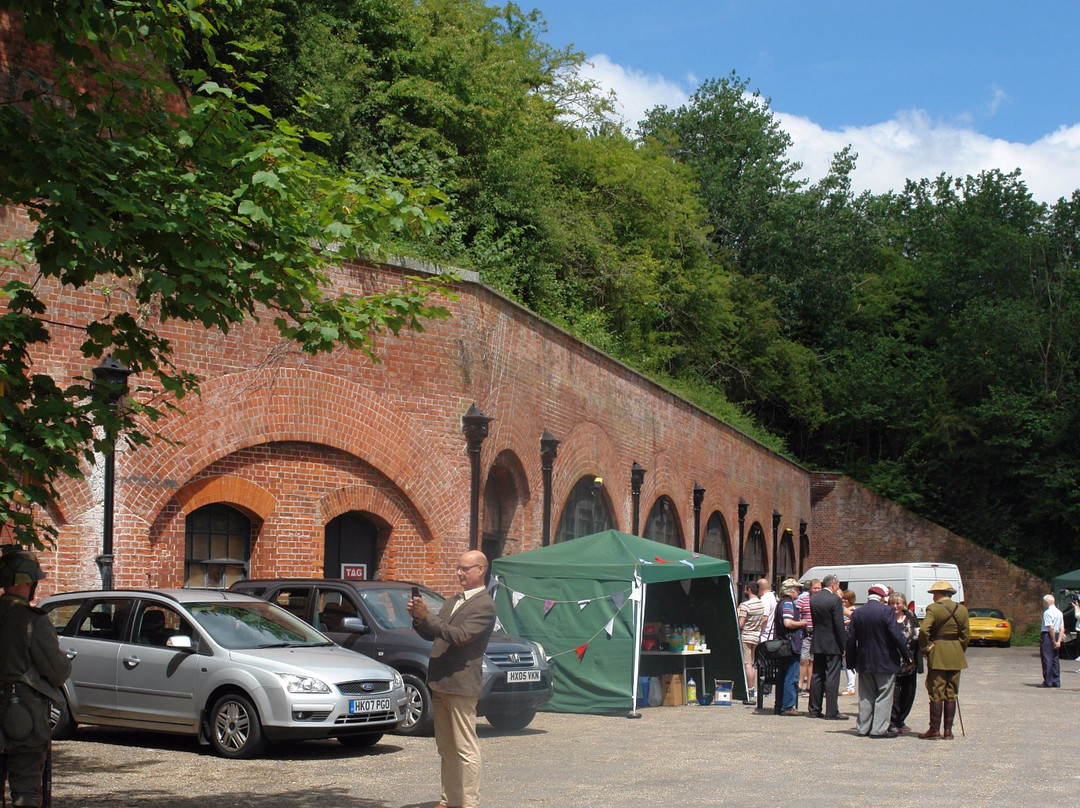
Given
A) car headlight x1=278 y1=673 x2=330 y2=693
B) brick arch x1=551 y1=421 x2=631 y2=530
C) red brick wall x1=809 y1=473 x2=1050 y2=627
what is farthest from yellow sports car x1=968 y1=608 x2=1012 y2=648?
car headlight x1=278 y1=673 x2=330 y2=693

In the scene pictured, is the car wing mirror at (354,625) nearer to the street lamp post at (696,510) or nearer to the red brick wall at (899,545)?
the street lamp post at (696,510)

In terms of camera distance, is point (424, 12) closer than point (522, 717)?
No

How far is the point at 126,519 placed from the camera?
15148mm

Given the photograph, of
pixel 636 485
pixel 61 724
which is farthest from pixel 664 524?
pixel 61 724

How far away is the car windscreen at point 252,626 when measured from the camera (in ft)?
39.3

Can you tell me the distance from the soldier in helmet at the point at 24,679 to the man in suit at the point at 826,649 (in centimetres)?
1053

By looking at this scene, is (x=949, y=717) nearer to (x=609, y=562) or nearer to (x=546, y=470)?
(x=609, y=562)

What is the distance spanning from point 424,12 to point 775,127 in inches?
1504

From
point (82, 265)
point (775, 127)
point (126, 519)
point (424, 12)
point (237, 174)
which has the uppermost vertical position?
point (775, 127)

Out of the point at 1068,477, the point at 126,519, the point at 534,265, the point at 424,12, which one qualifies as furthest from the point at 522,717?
the point at 1068,477

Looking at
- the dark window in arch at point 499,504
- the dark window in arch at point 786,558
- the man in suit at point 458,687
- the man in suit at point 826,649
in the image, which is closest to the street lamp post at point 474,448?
the dark window in arch at point 499,504

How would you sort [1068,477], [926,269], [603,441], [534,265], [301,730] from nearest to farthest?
[301,730]
[603,441]
[534,265]
[1068,477]
[926,269]

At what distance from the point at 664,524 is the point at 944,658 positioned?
16918 mm

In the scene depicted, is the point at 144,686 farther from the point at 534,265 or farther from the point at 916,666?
the point at 534,265
